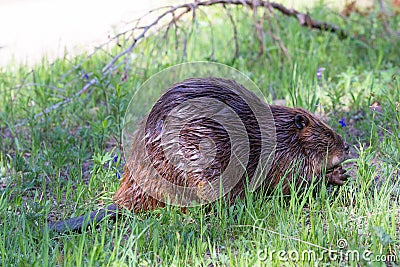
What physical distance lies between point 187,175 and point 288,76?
233cm

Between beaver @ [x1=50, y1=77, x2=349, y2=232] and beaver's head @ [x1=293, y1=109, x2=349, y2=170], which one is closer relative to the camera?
beaver @ [x1=50, y1=77, x2=349, y2=232]

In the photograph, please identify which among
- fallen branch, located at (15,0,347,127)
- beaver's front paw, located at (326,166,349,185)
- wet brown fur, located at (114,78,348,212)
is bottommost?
beaver's front paw, located at (326,166,349,185)

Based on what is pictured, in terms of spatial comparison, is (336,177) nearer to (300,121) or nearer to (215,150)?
(300,121)

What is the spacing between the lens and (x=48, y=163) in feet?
12.7

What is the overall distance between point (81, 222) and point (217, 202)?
0.65m

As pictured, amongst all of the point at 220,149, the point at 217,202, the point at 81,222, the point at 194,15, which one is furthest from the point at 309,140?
the point at 194,15

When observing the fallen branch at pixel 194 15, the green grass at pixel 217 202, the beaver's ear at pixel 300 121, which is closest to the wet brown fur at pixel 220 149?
the beaver's ear at pixel 300 121

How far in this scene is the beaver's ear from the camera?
3238 mm

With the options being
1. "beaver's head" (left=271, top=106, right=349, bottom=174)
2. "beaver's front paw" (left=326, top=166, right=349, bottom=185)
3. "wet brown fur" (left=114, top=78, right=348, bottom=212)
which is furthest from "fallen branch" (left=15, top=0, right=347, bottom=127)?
"beaver's front paw" (left=326, top=166, right=349, bottom=185)

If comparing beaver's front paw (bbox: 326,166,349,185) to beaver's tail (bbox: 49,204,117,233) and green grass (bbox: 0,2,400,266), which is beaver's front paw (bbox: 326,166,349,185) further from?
beaver's tail (bbox: 49,204,117,233)

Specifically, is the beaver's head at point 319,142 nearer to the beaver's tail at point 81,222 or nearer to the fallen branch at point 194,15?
the beaver's tail at point 81,222

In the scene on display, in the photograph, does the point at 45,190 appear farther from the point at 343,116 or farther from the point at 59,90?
the point at 343,116

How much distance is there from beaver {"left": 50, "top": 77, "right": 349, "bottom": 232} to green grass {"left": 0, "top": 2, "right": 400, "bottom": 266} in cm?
10

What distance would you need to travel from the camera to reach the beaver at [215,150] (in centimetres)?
300
